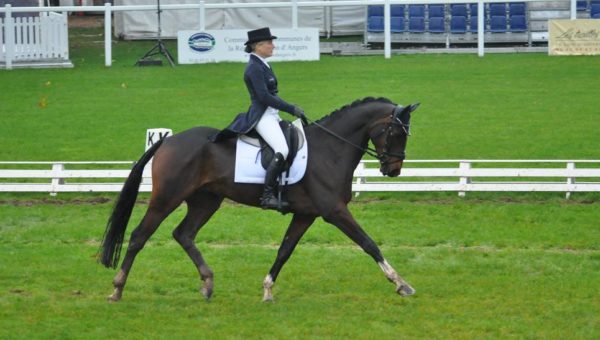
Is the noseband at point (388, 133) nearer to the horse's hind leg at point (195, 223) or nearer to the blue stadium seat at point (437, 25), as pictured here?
the horse's hind leg at point (195, 223)

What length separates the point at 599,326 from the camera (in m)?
11.7

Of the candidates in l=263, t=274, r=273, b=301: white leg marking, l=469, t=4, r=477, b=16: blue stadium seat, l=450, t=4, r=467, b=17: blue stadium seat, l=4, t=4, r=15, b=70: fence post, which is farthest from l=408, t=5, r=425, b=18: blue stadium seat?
l=263, t=274, r=273, b=301: white leg marking

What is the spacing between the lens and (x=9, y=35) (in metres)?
32.0

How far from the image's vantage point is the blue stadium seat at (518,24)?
35.4 metres

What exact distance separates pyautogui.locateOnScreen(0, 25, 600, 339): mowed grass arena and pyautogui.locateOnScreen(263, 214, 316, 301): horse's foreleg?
192 mm

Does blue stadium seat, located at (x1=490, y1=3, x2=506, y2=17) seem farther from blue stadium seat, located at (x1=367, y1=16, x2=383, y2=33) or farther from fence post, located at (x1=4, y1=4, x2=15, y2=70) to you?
fence post, located at (x1=4, y1=4, x2=15, y2=70)

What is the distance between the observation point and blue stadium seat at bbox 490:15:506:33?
116 ft

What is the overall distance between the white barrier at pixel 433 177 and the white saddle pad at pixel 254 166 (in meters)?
7.09

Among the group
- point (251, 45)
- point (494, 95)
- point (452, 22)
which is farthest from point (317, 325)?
point (452, 22)

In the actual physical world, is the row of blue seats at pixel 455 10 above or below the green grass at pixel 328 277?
above

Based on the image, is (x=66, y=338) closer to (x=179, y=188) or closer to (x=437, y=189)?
(x=179, y=188)

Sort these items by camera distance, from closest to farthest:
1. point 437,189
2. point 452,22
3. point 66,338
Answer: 1. point 66,338
2. point 437,189
3. point 452,22

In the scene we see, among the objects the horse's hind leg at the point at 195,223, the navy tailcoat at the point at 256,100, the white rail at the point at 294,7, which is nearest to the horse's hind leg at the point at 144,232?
the horse's hind leg at the point at 195,223

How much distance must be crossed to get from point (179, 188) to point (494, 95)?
16.3 m
